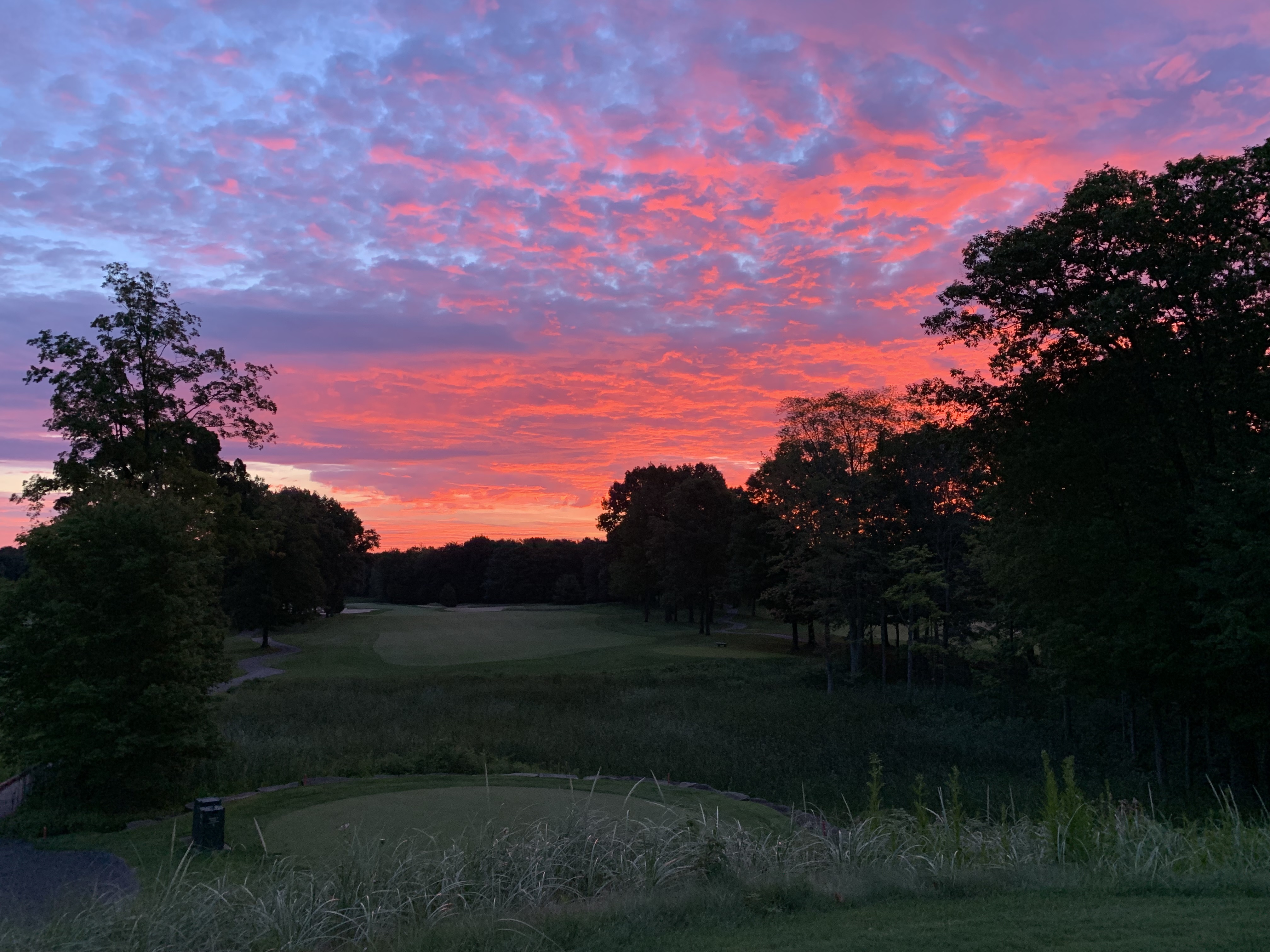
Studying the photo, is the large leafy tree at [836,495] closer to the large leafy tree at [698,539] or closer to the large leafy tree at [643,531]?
the large leafy tree at [698,539]

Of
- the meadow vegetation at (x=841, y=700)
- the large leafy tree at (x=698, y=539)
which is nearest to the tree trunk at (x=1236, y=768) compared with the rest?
the meadow vegetation at (x=841, y=700)

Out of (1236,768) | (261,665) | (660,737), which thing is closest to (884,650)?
(660,737)

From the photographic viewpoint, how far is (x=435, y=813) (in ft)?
38.0

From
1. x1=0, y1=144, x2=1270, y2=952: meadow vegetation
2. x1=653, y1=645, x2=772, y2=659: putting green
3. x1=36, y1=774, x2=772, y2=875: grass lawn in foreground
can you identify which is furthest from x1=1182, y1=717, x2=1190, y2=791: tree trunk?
x1=653, y1=645, x2=772, y2=659: putting green

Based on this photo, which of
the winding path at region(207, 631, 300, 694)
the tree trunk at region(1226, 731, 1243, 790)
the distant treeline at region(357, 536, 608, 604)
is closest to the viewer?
the tree trunk at region(1226, 731, 1243, 790)

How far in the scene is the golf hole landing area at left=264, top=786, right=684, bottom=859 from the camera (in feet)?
33.7

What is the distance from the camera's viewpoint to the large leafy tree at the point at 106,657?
13.3m

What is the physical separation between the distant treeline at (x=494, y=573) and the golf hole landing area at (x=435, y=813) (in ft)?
256

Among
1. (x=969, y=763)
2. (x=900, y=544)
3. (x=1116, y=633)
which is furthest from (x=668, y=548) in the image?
(x=1116, y=633)

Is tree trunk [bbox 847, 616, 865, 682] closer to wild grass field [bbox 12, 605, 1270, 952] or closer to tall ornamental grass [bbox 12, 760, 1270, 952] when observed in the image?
wild grass field [bbox 12, 605, 1270, 952]

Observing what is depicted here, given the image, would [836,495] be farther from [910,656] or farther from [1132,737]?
[1132,737]

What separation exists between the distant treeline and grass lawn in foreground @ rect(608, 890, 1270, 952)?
279 feet

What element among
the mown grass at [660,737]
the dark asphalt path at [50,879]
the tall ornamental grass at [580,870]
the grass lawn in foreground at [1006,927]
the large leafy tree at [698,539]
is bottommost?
the mown grass at [660,737]

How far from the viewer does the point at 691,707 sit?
2597 centimetres
